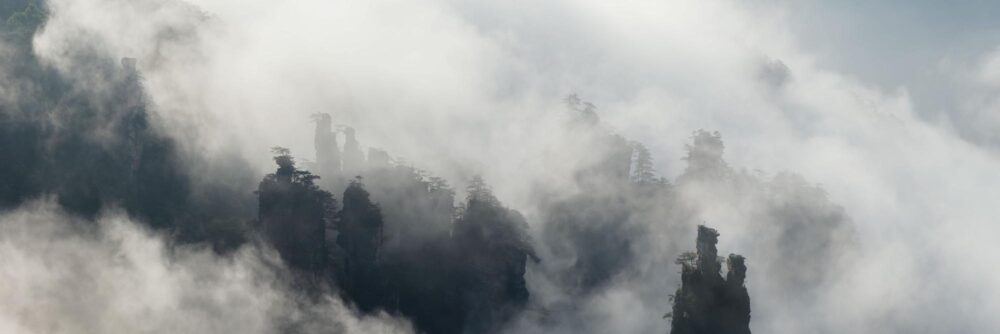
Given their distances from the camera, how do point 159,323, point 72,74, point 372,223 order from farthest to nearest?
point 72,74 → point 372,223 → point 159,323

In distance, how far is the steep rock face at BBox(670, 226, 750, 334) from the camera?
14688 cm

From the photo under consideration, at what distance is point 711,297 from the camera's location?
147 m

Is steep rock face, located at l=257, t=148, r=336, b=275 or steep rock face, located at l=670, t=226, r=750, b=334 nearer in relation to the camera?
steep rock face, located at l=670, t=226, r=750, b=334

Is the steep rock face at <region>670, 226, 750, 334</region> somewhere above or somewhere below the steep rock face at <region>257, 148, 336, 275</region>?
below

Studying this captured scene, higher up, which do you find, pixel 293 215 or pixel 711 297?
pixel 293 215

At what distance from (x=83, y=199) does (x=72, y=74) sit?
32071 millimetres

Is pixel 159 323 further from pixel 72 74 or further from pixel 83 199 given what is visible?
pixel 72 74

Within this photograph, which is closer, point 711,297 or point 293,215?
point 711,297

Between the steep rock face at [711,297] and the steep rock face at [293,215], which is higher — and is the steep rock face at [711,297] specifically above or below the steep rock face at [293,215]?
below

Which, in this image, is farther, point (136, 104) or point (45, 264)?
point (136, 104)

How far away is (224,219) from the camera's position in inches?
7475

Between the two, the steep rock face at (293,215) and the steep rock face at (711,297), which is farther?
the steep rock face at (293,215)

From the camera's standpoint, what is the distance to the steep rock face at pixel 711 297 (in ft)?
482

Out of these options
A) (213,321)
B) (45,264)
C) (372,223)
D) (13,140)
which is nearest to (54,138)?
(13,140)
